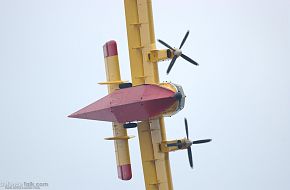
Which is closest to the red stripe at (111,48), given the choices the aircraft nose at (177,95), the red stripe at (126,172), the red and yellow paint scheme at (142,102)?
the red and yellow paint scheme at (142,102)

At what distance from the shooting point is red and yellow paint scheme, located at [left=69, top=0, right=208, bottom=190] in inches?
1492

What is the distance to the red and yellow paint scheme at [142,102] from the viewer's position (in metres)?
37.9

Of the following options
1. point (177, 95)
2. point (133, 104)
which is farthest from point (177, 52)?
point (133, 104)

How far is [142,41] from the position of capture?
39969 mm

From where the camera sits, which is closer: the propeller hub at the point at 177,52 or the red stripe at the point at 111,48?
the propeller hub at the point at 177,52

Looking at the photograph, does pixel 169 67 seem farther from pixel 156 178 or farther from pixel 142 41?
pixel 156 178

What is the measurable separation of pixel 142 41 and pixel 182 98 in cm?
376

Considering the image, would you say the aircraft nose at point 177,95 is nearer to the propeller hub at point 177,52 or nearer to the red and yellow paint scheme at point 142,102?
the red and yellow paint scheme at point 142,102

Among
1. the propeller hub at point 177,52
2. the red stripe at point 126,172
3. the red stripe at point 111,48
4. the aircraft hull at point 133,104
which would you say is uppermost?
the red stripe at point 111,48

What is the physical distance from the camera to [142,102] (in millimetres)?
37375

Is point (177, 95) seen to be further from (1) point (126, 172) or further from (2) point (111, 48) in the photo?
(1) point (126, 172)

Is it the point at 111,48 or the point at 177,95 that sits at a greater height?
the point at 111,48

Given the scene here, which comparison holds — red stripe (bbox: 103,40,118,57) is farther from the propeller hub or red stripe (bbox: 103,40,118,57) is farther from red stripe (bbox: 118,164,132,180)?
red stripe (bbox: 118,164,132,180)

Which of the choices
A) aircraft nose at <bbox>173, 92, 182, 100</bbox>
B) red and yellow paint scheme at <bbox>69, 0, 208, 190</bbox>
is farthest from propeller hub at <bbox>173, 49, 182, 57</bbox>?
aircraft nose at <bbox>173, 92, 182, 100</bbox>
